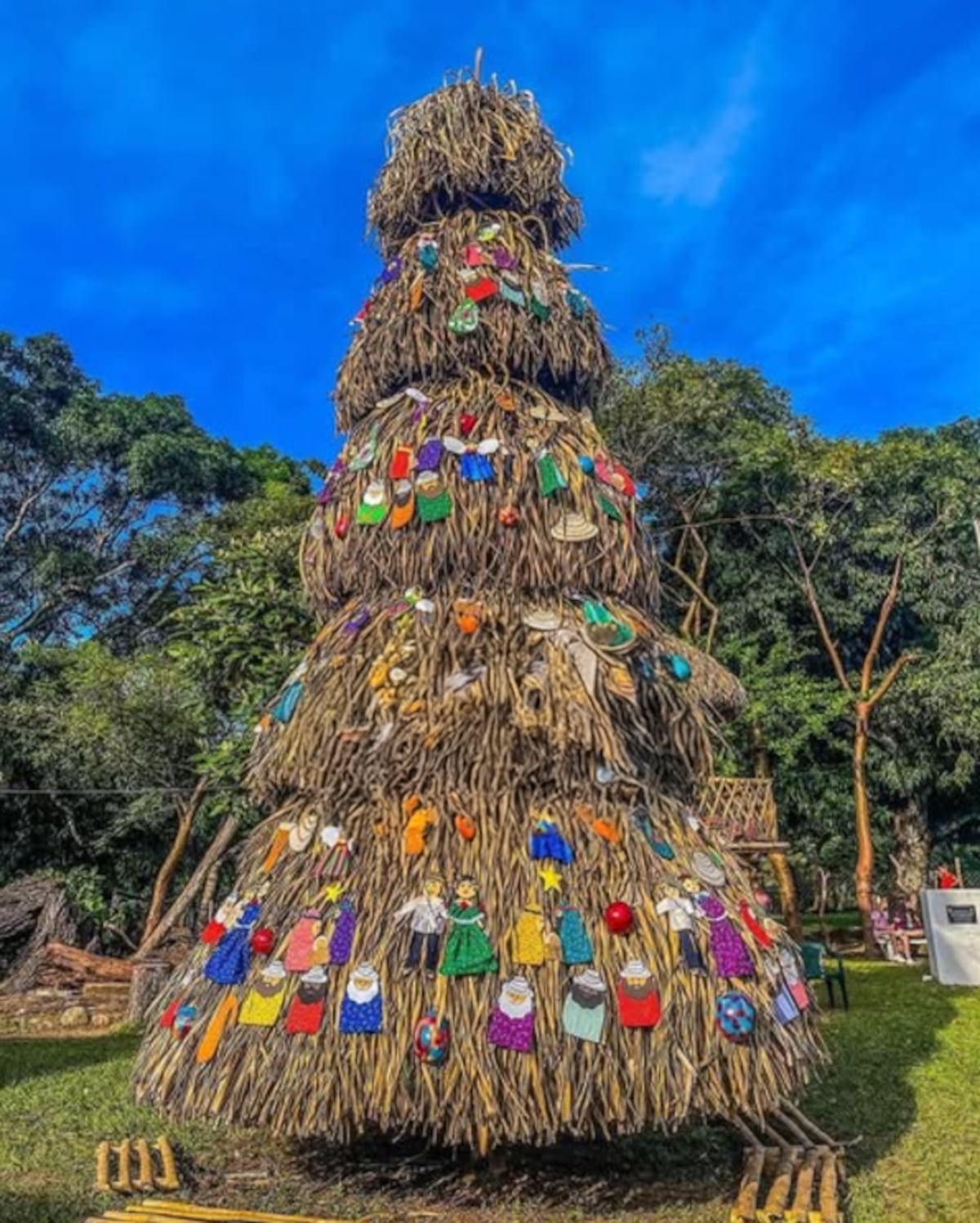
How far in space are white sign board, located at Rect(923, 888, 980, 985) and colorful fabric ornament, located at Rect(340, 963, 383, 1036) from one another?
11802mm

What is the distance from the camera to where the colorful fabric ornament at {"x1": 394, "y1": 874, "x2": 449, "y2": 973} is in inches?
163

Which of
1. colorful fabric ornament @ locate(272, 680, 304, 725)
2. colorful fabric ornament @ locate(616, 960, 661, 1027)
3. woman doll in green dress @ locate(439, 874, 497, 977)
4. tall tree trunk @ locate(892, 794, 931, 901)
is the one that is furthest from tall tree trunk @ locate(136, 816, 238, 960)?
tall tree trunk @ locate(892, 794, 931, 901)

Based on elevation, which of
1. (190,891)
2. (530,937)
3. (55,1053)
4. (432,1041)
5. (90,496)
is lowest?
(55,1053)

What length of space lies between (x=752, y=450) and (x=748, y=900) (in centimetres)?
1485

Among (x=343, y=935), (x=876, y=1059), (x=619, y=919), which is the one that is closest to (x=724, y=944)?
(x=619, y=919)

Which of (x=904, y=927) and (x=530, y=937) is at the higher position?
(x=904, y=927)

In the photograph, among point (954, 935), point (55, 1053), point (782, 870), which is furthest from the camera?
point (782, 870)

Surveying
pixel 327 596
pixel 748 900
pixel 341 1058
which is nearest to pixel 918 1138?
pixel 748 900

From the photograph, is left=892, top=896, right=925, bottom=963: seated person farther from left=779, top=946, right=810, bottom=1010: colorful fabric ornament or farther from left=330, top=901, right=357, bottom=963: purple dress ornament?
left=330, top=901, right=357, bottom=963: purple dress ornament

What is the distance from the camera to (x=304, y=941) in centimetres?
433

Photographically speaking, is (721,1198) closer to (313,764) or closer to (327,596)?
(313,764)

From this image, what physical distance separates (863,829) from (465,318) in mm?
14702

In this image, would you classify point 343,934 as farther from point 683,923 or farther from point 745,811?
point 745,811

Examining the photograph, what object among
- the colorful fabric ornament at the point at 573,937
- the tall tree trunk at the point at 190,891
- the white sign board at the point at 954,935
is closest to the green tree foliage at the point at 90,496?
the tall tree trunk at the point at 190,891
